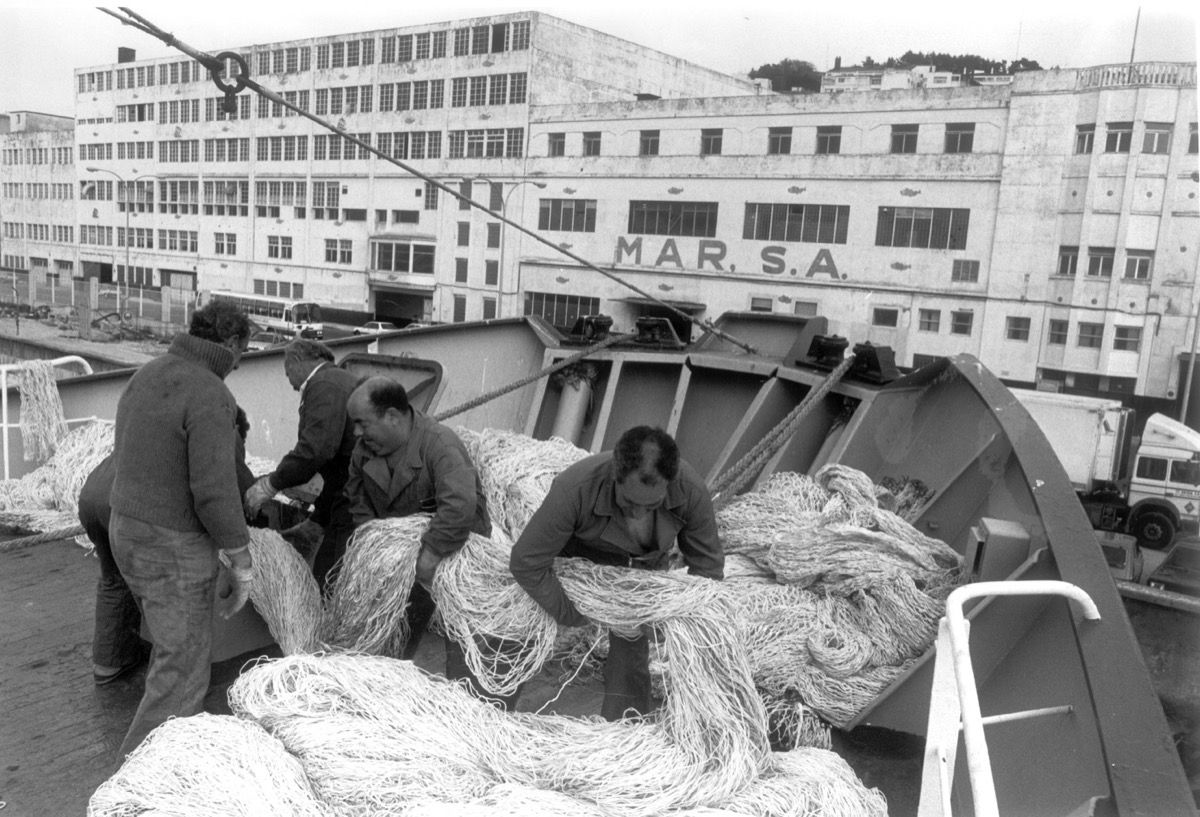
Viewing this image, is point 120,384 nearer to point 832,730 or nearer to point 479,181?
point 832,730

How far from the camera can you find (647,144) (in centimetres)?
3375

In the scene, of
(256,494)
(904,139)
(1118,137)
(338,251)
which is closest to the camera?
(256,494)

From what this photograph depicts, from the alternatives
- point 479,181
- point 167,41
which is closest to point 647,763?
point 167,41

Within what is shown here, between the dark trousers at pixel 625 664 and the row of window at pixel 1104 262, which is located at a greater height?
the row of window at pixel 1104 262

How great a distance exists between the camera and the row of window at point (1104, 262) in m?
25.8

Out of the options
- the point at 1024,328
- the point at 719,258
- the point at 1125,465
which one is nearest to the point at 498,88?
the point at 719,258

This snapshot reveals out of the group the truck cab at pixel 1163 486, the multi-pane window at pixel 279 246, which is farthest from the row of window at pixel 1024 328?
the multi-pane window at pixel 279 246

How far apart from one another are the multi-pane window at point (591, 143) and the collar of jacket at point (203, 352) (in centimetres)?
3299

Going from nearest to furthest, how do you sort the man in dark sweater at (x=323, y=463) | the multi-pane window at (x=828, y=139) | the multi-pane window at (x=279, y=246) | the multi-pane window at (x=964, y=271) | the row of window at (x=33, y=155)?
the man in dark sweater at (x=323, y=463) < the multi-pane window at (x=964, y=271) < the multi-pane window at (x=828, y=139) < the row of window at (x=33, y=155) < the multi-pane window at (x=279, y=246)

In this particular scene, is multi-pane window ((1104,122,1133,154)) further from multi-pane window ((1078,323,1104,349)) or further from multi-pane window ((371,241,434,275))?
multi-pane window ((371,241,434,275))

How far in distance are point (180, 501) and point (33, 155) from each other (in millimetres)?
41248

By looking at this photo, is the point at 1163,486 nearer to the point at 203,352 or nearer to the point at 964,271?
the point at 964,271

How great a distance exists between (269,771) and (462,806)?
512 mm

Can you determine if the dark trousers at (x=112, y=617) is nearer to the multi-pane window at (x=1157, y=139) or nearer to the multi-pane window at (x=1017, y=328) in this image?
the multi-pane window at (x=1157, y=139)
